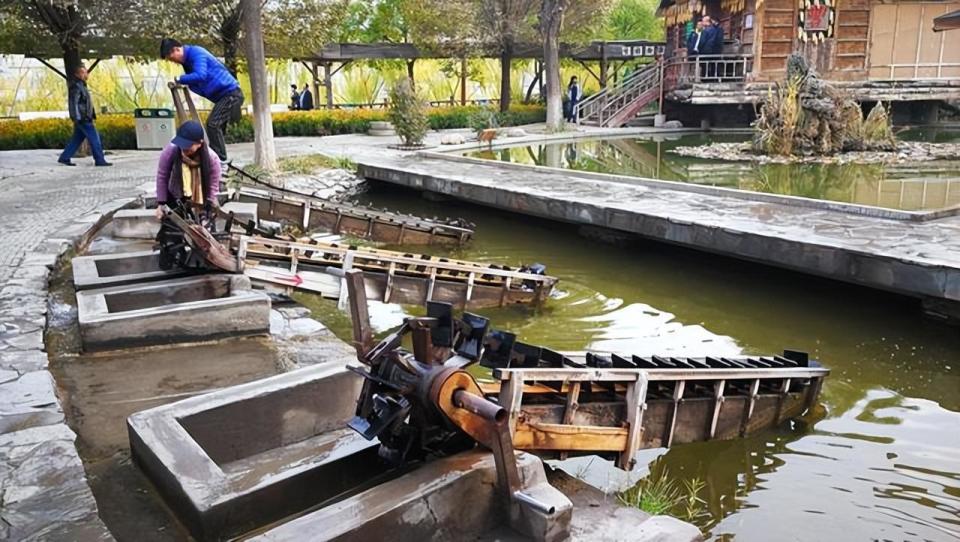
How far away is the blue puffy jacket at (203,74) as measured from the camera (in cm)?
897

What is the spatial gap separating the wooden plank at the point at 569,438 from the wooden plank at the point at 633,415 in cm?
3

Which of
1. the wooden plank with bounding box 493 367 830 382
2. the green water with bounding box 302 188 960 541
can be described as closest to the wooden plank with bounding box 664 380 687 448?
the wooden plank with bounding box 493 367 830 382

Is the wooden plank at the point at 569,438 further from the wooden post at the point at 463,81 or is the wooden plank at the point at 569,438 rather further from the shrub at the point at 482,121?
the wooden post at the point at 463,81

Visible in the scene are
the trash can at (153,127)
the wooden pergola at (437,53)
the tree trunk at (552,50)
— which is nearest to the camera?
the trash can at (153,127)

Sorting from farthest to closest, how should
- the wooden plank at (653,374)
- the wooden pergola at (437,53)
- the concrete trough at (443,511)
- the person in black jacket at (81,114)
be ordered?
the wooden pergola at (437,53) < the person in black jacket at (81,114) < the wooden plank at (653,374) < the concrete trough at (443,511)

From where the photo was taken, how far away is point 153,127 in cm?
1647

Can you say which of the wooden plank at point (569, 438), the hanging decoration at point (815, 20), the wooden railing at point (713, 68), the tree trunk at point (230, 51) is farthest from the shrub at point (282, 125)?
the wooden plank at point (569, 438)

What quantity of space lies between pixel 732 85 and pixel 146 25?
1474cm

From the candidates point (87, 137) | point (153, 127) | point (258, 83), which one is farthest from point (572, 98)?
point (87, 137)

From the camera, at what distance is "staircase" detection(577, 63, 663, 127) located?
2373cm

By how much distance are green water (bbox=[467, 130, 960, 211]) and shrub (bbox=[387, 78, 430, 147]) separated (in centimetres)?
150

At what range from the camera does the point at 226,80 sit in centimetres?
932

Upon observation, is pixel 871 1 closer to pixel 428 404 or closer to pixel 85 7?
pixel 85 7

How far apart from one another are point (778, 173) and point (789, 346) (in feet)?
24.4
